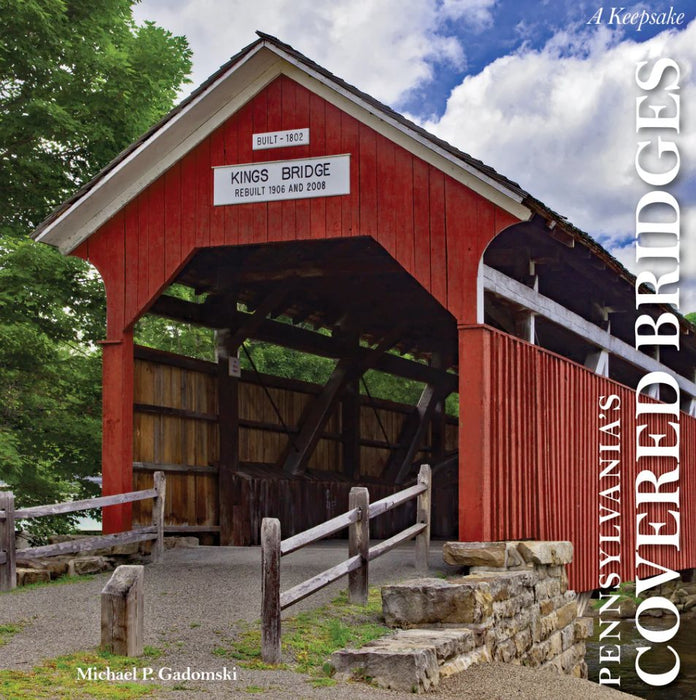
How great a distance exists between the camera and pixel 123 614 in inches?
264

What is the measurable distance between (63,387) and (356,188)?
707cm

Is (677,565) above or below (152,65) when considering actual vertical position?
below

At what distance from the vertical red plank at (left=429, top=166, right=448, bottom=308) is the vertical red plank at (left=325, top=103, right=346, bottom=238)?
0.91 meters

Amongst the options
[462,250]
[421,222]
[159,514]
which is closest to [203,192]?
[421,222]

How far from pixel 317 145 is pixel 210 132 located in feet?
3.87

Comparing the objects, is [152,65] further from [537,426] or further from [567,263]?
[537,426]

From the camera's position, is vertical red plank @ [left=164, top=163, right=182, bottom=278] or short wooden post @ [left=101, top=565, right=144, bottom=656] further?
vertical red plank @ [left=164, top=163, right=182, bottom=278]

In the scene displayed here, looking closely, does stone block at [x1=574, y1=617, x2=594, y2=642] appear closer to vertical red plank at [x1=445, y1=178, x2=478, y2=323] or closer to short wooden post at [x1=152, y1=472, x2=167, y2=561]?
vertical red plank at [x1=445, y1=178, x2=478, y2=323]

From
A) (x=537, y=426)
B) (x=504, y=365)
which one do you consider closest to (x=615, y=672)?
(x=537, y=426)

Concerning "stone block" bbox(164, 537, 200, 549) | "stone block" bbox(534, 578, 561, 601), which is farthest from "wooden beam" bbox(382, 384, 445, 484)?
"stone block" bbox(534, 578, 561, 601)

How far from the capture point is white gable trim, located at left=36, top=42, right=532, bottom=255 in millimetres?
10016

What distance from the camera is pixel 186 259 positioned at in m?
11.1

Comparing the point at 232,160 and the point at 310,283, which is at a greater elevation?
the point at 232,160

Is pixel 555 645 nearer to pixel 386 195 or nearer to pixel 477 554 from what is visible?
pixel 477 554
